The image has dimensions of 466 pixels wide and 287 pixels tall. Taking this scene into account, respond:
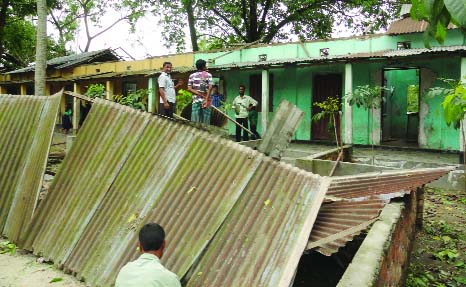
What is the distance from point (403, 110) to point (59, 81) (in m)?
17.7

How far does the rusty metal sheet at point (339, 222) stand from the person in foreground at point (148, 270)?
1092 mm

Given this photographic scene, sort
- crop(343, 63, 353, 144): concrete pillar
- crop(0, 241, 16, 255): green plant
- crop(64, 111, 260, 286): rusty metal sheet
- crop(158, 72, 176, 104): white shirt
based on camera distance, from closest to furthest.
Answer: crop(64, 111, 260, 286): rusty metal sheet
crop(0, 241, 16, 255): green plant
crop(158, 72, 176, 104): white shirt
crop(343, 63, 353, 144): concrete pillar

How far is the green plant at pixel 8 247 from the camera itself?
4998 mm

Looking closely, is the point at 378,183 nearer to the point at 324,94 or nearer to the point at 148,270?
the point at 148,270

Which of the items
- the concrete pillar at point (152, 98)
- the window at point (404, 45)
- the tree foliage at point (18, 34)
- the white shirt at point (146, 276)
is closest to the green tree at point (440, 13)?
the white shirt at point (146, 276)

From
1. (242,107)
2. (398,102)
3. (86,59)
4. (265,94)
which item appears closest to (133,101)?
(242,107)

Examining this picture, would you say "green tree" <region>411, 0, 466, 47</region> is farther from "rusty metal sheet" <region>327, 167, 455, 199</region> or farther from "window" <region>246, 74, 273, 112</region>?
"window" <region>246, 74, 273, 112</region>

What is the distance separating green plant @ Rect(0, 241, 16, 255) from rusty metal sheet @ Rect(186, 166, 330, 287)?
268 centimetres

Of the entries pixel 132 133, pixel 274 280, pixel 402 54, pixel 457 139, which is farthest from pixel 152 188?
pixel 457 139

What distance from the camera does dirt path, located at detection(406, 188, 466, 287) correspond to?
5074mm

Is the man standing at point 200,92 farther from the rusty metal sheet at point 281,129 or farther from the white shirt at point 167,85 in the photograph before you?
the rusty metal sheet at point 281,129

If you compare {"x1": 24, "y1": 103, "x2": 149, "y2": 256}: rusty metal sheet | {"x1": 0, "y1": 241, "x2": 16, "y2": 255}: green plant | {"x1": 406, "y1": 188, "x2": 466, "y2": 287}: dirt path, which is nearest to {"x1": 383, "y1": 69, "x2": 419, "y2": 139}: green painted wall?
{"x1": 406, "y1": 188, "x2": 466, "y2": 287}: dirt path

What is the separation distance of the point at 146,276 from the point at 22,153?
398 centimetres

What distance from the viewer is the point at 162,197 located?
4184 mm
